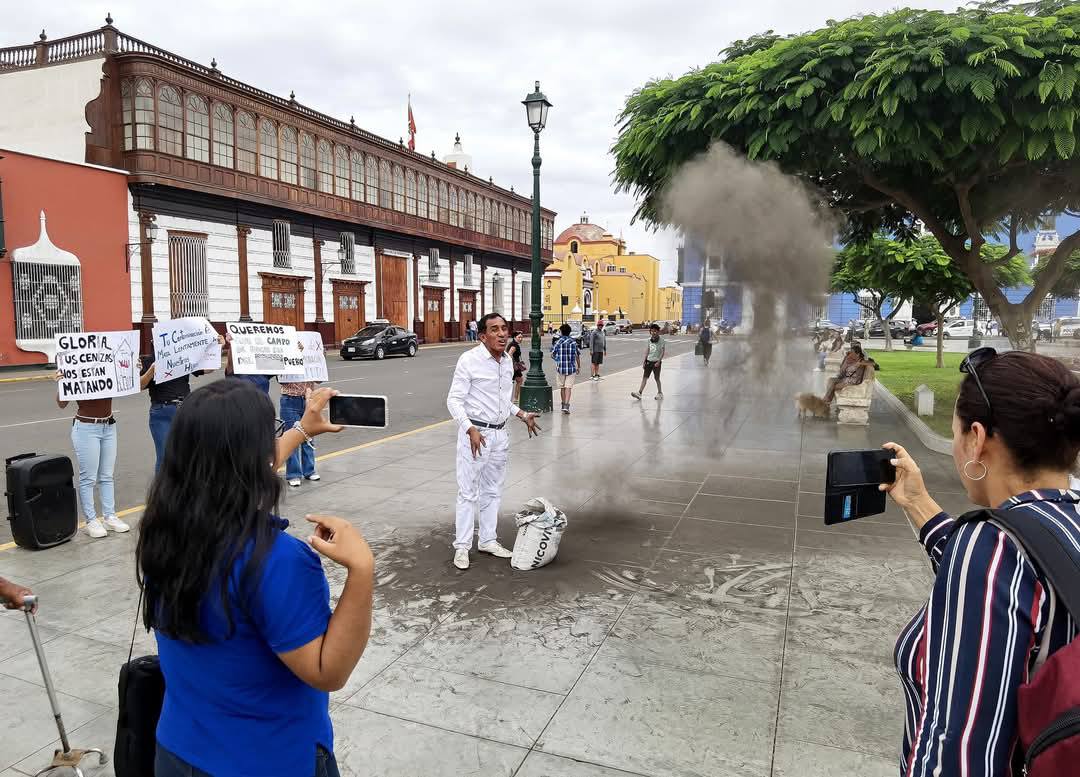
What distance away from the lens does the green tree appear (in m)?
6.85

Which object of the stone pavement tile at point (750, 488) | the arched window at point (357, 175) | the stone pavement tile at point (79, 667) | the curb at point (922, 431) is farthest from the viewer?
the arched window at point (357, 175)

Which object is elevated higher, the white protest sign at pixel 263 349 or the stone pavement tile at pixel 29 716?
the white protest sign at pixel 263 349

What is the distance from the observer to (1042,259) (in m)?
33.1

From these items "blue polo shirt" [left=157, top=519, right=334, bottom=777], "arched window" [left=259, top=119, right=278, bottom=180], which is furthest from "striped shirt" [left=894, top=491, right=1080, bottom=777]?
"arched window" [left=259, top=119, right=278, bottom=180]

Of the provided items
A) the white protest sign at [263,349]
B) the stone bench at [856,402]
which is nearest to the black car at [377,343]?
the stone bench at [856,402]

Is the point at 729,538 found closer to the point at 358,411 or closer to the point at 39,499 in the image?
the point at 358,411

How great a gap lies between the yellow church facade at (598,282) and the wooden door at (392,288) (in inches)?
1163

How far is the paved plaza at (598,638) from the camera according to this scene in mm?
3139

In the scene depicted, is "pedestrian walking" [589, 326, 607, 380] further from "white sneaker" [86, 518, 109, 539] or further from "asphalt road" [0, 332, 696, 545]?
"white sneaker" [86, 518, 109, 539]

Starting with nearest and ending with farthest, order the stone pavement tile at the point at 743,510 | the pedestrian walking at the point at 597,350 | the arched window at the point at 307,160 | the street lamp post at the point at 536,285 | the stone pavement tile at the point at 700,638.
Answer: the stone pavement tile at the point at 700,638 < the stone pavement tile at the point at 743,510 < the street lamp post at the point at 536,285 < the pedestrian walking at the point at 597,350 < the arched window at the point at 307,160

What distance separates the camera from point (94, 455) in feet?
19.6

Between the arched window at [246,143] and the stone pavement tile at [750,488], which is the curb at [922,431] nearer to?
the stone pavement tile at [750,488]

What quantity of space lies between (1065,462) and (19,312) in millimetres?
25510

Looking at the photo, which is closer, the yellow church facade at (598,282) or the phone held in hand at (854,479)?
the phone held in hand at (854,479)
